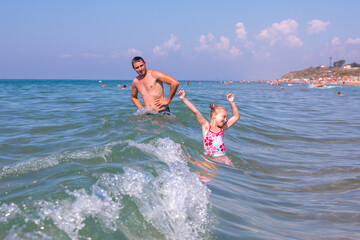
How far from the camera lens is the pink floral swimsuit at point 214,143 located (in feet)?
17.2

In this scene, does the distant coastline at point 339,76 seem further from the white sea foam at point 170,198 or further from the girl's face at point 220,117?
the white sea foam at point 170,198

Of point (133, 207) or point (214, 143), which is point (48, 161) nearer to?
point (133, 207)

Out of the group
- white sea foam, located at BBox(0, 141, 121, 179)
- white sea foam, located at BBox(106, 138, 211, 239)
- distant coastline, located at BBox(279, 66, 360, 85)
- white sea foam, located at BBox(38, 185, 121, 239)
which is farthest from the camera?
distant coastline, located at BBox(279, 66, 360, 85)

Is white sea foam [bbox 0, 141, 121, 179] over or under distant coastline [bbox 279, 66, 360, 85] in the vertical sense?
under

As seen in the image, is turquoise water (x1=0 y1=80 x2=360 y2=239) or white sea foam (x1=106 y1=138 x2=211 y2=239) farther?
white sea foam (x1=106 y1=138 x2=211 y2=239)

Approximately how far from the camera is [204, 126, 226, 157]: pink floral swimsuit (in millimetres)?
5242

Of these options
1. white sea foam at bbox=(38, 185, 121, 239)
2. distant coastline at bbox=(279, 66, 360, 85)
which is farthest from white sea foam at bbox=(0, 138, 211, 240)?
distant coastline at bbox=(279, 66, 360, 85)

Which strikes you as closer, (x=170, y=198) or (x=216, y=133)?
(x=170, y=198)

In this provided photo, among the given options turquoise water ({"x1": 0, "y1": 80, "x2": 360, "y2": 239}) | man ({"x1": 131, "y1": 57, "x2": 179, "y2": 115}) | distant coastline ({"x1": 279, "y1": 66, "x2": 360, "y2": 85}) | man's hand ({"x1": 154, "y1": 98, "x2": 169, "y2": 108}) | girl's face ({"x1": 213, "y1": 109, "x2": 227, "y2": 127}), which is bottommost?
turquoise water ({"x1": 0, "y1": 80, "x2": 360, "y2": 239})

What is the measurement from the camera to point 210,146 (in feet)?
17.4

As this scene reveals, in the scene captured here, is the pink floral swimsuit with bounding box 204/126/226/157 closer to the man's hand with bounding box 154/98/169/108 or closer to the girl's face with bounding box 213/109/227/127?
the girl's face with bounding box 213/109/227/127

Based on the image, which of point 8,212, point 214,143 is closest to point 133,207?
point 8,212

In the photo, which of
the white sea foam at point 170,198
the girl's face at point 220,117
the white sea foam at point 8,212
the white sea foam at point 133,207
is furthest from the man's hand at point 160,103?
the white sea foam at point 8,212

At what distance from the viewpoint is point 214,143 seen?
5254 mm
